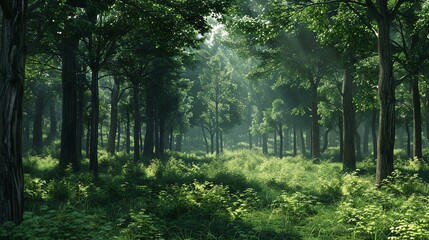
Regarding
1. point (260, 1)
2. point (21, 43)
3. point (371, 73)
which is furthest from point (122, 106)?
point (21, 43)

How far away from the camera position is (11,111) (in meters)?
5.93

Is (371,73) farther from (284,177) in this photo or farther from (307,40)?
(284,177)

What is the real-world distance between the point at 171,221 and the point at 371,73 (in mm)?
14353

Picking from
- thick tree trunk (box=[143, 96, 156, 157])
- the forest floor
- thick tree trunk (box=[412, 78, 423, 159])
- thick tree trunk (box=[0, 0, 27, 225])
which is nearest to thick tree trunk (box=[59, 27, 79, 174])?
the forest floor

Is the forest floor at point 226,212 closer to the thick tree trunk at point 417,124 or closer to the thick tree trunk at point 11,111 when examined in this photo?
the thick tree trunk at point 11,111

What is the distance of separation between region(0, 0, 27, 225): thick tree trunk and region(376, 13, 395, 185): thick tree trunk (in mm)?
10119

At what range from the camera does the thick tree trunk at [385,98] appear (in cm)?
1155

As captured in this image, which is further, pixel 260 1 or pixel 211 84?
pixel 211 84

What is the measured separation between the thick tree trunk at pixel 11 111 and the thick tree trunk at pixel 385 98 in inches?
398

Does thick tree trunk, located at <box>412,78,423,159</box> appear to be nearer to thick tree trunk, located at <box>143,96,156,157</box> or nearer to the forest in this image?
the forest

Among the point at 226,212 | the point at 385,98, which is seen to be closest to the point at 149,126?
the point at 385,98

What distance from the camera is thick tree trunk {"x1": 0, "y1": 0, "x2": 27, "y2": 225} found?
5895 millimetres

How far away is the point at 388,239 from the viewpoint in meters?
6.57

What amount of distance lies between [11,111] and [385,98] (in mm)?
10484
